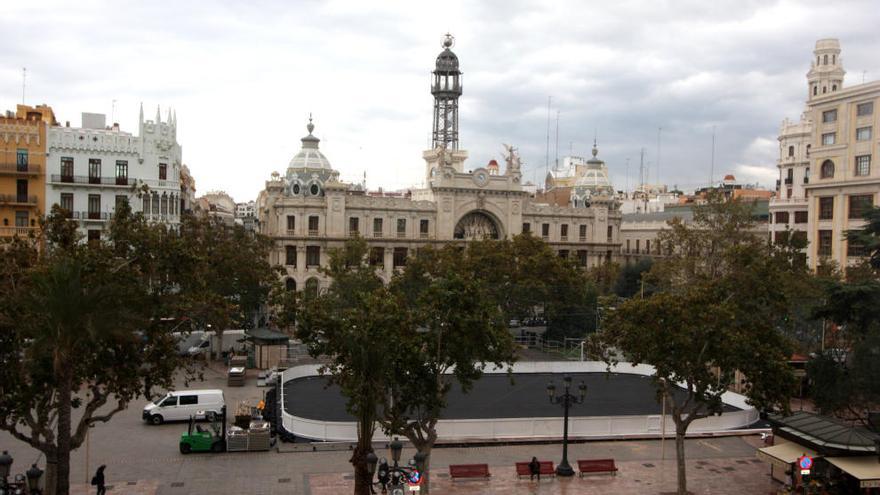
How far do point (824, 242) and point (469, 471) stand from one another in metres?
39.3

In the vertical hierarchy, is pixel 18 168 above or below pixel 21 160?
below

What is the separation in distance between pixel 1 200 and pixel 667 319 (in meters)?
40.6

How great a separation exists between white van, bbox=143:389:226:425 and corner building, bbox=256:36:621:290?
29.7 metres

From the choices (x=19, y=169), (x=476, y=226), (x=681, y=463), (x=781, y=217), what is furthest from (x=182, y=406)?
(x=781, y=217)

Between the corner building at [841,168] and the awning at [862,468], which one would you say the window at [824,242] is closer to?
the corner building at [841,168]

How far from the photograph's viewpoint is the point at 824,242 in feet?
176

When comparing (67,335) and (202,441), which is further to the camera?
(202,441)

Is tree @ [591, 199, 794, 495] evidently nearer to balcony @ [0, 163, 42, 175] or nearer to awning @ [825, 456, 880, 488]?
awning @ [825, 456, 880, 488]

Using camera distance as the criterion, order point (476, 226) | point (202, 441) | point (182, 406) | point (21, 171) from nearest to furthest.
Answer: point (202, 441)
point (182, 406)
point (21, 171)
point (476, 226)

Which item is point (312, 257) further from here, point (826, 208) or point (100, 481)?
point (100, 481)

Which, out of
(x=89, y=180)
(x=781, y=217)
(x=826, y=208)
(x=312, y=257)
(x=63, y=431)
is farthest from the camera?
(x=781, y=217)

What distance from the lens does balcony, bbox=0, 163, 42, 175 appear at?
4669 centimetres

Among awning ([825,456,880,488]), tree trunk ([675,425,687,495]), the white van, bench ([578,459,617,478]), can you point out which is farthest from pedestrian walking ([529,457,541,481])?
the white van

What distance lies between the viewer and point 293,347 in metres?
49.8
